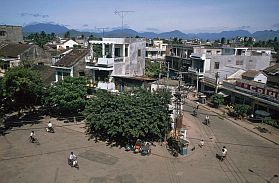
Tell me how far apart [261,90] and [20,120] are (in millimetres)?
31233

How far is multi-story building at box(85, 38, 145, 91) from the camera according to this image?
132 ft

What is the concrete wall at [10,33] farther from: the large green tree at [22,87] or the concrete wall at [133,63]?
the concrete wall at [133,63]

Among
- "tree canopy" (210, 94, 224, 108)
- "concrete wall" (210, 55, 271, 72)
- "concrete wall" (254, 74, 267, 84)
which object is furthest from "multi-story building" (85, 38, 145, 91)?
"concrete wall" (254, 74, 267, 84)

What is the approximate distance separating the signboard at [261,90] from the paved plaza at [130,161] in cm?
659

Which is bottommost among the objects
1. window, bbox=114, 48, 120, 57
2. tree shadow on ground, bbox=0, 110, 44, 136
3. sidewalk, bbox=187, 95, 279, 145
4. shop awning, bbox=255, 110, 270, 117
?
sidewalk, bbox=187, 95, 279, 145

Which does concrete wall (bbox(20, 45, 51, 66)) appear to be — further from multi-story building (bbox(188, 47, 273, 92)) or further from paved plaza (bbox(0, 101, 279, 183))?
multi-story building (bbox(188, 47, 273, 92))

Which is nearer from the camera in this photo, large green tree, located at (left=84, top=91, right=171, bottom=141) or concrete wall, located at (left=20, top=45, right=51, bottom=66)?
large green tree, located at (left=84, top=91, right=171, bottom=141)

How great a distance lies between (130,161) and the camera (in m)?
23.8

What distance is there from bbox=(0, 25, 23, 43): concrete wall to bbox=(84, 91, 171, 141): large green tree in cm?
4385

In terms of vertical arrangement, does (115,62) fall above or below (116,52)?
A: below

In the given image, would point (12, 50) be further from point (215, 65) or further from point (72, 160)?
point (215, 65)

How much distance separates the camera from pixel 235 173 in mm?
21859

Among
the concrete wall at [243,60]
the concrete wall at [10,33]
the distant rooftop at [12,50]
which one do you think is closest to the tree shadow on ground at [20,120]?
the distant rooftop at [12,50]

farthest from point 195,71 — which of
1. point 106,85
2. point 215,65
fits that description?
point 106,85
